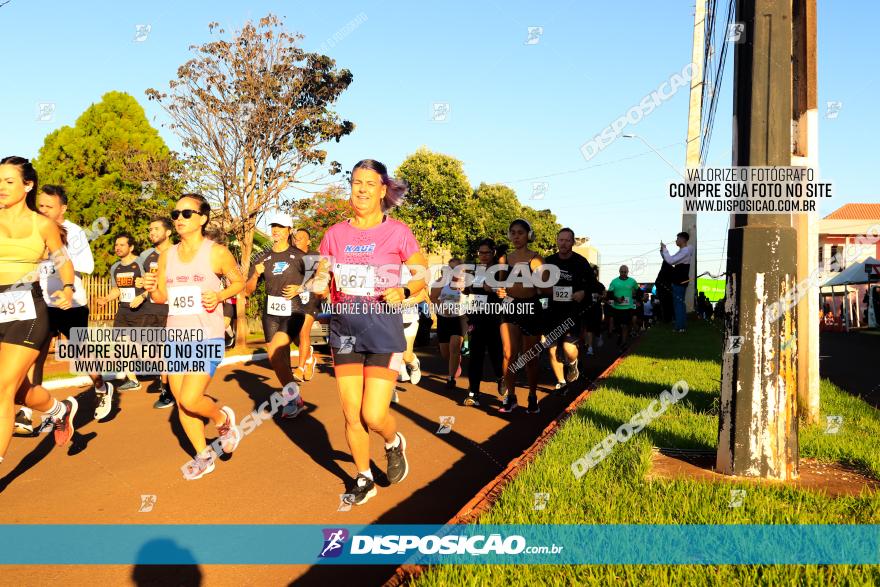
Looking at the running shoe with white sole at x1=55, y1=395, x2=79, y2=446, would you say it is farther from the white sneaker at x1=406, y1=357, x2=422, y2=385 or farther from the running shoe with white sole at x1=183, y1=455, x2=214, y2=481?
the white sneaker at x1=406, y1=357, x2=422, y2=385

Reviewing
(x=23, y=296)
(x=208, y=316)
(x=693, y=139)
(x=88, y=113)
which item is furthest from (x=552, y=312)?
(x=88, y=113)

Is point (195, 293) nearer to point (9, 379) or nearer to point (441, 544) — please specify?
point (9, 379)

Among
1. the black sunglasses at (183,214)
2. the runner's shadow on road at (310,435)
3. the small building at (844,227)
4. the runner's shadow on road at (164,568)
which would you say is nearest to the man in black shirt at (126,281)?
the runner's shadow on road at (310,435)

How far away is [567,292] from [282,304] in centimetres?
387

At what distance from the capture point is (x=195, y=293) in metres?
5.88

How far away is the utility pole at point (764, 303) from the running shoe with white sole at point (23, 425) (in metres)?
6.61

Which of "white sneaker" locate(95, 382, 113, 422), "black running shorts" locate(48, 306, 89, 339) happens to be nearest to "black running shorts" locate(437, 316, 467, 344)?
"white sneaker" locate(95, 382, 113, 422)

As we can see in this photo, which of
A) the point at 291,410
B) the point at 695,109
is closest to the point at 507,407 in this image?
the point at 291,410

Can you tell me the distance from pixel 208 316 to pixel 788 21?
4.57 meters

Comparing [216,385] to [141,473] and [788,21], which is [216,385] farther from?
[788,21]

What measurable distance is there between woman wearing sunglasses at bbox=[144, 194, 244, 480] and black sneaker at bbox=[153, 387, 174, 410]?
378cm

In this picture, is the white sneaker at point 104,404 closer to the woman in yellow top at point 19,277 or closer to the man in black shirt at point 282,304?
the man in black shirt at point 282,304

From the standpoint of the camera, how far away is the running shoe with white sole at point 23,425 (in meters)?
7.70

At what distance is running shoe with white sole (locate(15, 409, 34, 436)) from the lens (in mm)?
7695
